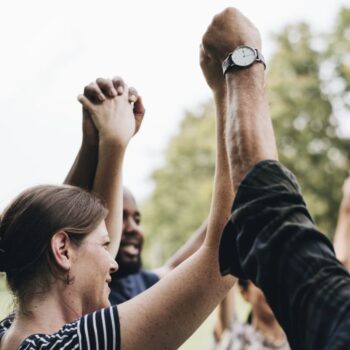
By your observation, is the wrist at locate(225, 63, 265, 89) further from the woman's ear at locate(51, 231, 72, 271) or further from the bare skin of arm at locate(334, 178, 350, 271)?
the bare skin of arm at locate(334, 178, 350, 271)

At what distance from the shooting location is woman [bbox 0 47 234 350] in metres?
1.72

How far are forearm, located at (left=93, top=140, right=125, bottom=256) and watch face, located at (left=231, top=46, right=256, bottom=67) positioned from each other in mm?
791

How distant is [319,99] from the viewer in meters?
26.8

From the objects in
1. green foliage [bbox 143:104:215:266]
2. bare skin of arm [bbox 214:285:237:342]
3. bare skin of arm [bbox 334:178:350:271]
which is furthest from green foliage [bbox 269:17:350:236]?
A: bare skin of arm [bbox 334:178:350:271]

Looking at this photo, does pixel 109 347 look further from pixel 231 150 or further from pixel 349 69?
pixel 349 69

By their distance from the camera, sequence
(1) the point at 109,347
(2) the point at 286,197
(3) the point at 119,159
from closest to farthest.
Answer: (2) the point at 286,197 → (1) the point at 109,347 → (3) the point at 119,159

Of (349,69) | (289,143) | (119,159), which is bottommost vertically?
(289,143)

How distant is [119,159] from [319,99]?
83.9 feet

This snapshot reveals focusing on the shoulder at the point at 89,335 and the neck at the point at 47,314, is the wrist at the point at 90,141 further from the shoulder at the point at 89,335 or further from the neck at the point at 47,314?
the shoulder at the point at 89,335

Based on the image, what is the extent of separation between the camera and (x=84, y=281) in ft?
6.49

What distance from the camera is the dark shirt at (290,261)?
1.15 m

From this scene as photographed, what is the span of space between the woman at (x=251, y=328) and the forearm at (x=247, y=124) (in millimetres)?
2701

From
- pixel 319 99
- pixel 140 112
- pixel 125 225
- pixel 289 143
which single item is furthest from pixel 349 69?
pixel 140 112

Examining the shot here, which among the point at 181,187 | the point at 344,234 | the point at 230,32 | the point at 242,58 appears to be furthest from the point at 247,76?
the point at 181,187
